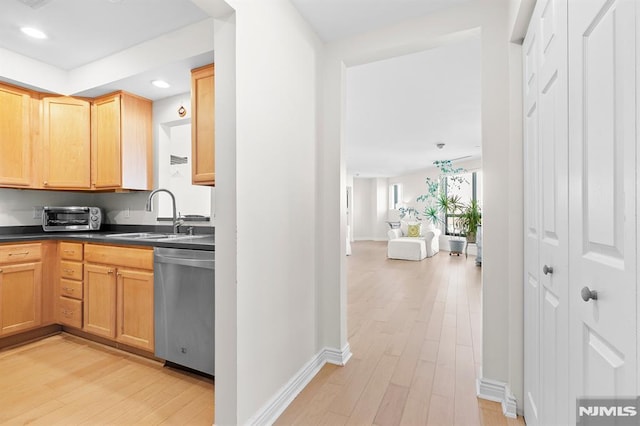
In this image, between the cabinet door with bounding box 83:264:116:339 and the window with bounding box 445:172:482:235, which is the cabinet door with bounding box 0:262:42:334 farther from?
the window with bounding box 445:172:482:235

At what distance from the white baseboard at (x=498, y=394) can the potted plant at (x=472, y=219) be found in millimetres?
6193

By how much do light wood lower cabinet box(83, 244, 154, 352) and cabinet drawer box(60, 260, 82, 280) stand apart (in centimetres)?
10

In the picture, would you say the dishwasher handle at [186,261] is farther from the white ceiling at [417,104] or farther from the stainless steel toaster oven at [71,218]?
the white ceiling at [417,104]

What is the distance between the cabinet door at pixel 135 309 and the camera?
232cm

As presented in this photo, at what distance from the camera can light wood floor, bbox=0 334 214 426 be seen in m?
1.73

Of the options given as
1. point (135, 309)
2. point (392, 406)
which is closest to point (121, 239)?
point (135, 309)

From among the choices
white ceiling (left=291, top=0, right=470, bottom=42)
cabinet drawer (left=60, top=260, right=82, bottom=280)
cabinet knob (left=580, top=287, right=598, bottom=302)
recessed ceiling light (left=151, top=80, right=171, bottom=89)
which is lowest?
cabinet drawer (left=60, top=260, right=82, bottom=280)

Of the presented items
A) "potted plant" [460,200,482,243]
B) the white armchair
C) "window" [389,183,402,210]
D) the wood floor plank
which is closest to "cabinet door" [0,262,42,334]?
the wood floor plank

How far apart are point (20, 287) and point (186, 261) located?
1868 mm

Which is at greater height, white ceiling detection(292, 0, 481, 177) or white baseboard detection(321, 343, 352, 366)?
white ceiling detection(292, 0, 481, 177)

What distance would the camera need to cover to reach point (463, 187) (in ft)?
29.6

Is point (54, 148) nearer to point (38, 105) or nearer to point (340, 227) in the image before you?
point (38, 105)

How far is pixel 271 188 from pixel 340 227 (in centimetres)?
77

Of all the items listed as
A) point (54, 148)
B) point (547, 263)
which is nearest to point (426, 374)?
point (547, 263)
